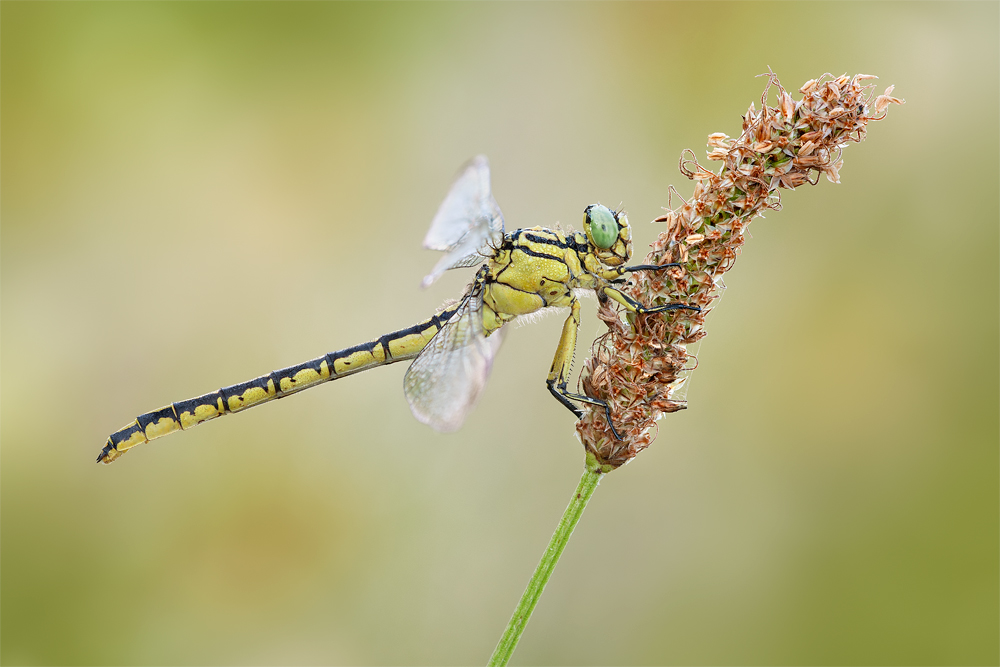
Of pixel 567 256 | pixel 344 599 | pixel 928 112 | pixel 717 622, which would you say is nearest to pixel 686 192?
pixel 928 112

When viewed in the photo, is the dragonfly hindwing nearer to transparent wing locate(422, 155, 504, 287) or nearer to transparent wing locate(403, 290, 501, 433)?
transparent wing locate(403, 290, 501, 433)

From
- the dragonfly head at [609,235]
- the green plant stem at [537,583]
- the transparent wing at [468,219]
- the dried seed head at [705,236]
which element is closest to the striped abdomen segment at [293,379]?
the transparent wing at [468,219]

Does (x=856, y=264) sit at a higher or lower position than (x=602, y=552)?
higher

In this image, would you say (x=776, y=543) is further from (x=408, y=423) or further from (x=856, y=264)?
(x=408, y=423)

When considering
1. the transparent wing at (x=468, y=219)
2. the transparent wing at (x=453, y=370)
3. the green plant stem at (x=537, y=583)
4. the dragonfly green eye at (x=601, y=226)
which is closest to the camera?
the green plant stem at (x=537, y=583)

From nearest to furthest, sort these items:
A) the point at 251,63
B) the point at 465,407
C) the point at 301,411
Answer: the point at 465,407, the point at 301,411, the point at 251,63

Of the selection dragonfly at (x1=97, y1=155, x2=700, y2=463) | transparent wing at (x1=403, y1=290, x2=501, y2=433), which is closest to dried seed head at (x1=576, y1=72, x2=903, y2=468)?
dragonfly at (x1=97, y1=155, x2=700, y2=463)

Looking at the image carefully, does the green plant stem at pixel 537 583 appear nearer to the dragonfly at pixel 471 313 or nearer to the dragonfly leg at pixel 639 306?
the dragonfly leg at pixel 639 306
